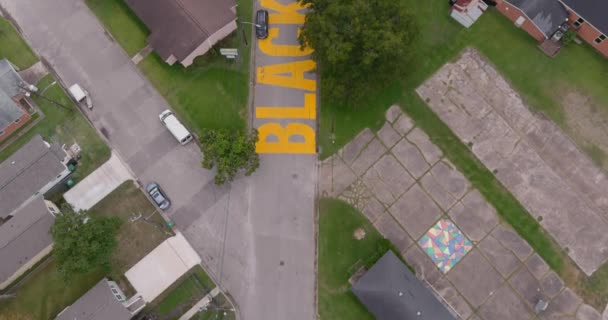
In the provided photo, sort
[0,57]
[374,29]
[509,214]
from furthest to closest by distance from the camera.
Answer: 1. [0,57]
2. [509,214]
3. [374,29]

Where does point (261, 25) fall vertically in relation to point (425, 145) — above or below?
above

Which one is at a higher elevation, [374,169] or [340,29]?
[340,29]

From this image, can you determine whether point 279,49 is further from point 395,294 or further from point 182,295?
point 395,294

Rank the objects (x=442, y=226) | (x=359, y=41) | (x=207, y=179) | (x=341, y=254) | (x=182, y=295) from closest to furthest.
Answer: (x=359, y=41)
(x=182, y=295)
(x=341, y=254)
(x=442, y=226)
(x=207, y=179)

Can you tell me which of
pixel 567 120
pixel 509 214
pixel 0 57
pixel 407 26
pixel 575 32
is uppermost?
pixel 0 57

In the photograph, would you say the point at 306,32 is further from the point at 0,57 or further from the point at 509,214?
the point at 0,57

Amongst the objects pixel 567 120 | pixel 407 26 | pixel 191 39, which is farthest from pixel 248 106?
pixel 567 120

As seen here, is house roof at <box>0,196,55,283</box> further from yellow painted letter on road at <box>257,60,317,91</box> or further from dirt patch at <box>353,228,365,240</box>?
dirt patch at <box>353,228,365,240</box>

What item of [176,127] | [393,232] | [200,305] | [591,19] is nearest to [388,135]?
[393,232]

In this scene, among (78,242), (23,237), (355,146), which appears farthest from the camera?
(355,146)
